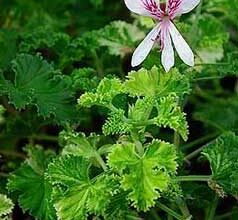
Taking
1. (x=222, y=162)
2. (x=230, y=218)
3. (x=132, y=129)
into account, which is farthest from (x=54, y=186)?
(x=230, y=218)

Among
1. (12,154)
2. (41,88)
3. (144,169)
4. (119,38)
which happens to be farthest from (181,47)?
(12,154)

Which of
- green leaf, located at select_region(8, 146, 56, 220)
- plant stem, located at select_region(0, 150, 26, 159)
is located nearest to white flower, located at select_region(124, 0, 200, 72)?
green leaf, located at select_region(8, 146, 56, 220)

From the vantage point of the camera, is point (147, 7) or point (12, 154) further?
point (12, 154)

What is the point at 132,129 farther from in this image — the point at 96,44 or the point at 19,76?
the point at 96,44

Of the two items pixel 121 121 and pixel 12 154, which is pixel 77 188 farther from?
pixel 12 154

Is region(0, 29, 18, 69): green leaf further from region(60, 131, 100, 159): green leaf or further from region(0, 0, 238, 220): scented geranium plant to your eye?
region(60, 131, 100, 159): green leaf

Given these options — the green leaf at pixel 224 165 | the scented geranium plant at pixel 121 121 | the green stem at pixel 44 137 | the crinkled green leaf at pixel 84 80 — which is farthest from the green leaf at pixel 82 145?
the green stem at pixel 44 137
